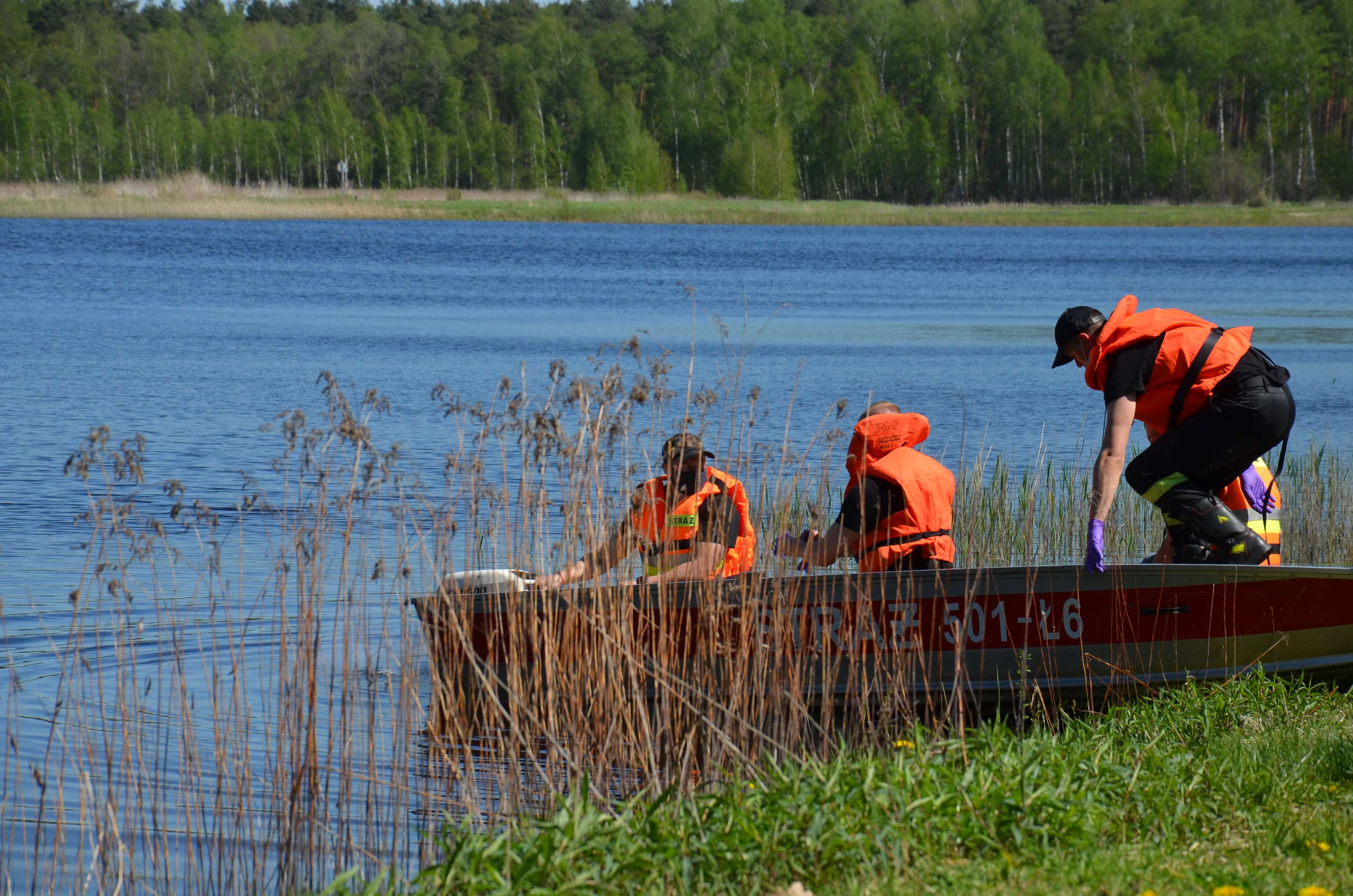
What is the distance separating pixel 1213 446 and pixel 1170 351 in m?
0.41

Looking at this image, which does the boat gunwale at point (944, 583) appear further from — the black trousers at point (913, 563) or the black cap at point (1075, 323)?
the black cap at point (1075, 323)

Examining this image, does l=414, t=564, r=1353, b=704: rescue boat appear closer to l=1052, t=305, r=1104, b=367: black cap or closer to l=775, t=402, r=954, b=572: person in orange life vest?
l=775, t=402, r=954, b=572: person in orange life vest

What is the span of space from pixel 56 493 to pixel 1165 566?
8.80 meters

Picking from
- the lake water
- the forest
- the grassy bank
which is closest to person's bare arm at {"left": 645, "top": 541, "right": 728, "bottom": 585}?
the grassy bank

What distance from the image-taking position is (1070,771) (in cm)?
450

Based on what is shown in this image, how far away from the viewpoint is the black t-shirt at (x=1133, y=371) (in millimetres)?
6004

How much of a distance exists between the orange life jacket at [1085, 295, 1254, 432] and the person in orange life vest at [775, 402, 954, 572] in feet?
2.38

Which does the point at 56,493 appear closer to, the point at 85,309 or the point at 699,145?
the point at 85,309

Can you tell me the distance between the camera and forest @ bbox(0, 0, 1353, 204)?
245ft

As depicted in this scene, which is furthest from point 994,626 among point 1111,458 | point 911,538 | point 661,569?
point 661,569

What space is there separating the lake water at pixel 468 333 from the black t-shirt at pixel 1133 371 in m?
1.74

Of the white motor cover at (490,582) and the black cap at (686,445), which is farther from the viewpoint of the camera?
the black cap at (686,445)

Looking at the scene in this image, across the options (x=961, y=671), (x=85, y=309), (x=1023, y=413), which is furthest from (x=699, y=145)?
(x=961, y=671)

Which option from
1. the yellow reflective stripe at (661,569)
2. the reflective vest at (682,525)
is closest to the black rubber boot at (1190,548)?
the reflective vest at (682,525)
